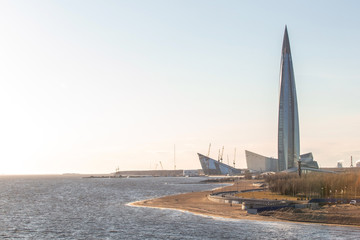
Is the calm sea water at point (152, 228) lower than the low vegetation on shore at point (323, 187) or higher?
lower

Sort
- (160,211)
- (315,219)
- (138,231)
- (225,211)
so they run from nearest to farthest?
1. (138,231)
2. (315,219)
3. (225,211)
4. (160,211)

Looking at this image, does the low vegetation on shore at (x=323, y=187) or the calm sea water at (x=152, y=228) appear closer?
the calm sea water at (x=152, y=228)

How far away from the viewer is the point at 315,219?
226 ft

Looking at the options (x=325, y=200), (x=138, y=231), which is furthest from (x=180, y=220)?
(x=325, y=200)

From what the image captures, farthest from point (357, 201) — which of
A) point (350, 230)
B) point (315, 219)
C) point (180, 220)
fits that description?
point (180, 220)

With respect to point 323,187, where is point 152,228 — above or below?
below

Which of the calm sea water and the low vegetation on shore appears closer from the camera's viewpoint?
the calm sea water

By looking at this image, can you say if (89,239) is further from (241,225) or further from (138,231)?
(241,225)

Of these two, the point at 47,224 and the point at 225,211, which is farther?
the point at 225,211

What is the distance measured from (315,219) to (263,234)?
15018mm

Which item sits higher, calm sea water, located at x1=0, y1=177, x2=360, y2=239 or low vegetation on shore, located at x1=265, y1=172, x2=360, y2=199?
low vegetation on shore, located at x1=265, y1=172, x2=360, y2=199

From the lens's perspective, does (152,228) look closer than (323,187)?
Yes

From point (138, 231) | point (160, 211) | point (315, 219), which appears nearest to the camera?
point (138, 231)

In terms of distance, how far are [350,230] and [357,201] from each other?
90.2ft
